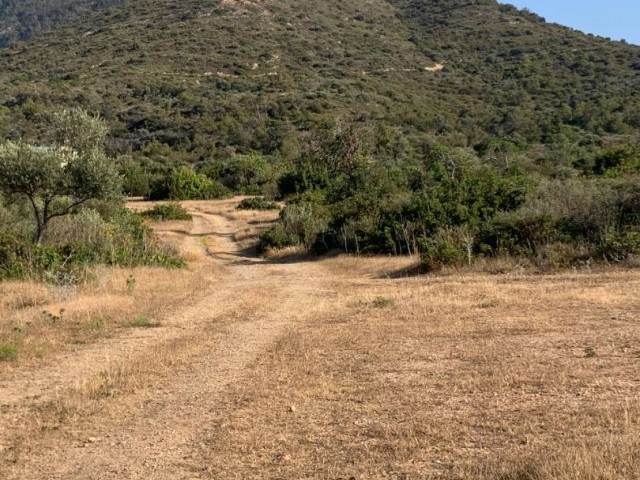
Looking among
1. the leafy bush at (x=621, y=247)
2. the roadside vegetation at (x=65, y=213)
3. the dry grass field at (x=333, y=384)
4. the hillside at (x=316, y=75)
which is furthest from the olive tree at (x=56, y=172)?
the hillside at (x=316, y=75)

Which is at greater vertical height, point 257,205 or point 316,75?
point 316,75

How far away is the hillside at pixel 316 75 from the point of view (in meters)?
Result: 66.5

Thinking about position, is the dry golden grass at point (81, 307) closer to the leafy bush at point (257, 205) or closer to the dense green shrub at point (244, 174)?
the leafy bush at point (257, 205)

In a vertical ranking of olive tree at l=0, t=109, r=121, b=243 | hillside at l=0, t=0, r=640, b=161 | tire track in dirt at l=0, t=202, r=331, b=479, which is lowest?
tire track in dirt at l=0, t=202, r=331, b=479

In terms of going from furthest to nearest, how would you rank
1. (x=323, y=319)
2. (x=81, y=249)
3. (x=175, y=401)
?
(x=81, y=249), (x=323, y=319), (x=175, y=401)

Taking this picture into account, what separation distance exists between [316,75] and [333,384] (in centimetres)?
8620

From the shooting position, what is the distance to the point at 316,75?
8925cm

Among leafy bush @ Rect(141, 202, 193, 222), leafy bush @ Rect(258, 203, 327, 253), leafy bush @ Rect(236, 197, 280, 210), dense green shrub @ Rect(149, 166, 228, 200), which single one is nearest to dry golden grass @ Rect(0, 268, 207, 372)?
leafy bush @ Rect(258, 203, 327, 253)

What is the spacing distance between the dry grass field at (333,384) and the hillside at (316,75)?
137 feet

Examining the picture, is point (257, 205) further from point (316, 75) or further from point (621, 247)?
point (316, 75)

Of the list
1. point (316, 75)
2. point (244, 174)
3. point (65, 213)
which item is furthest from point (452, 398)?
point (316, 75)

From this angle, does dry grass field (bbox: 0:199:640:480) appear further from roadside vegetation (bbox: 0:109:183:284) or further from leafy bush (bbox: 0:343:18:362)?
roadside vegetation (bbox: 0:109:183:284)

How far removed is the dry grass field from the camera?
4.57 metres

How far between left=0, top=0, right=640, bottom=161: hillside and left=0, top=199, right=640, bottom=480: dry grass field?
41619 mm
